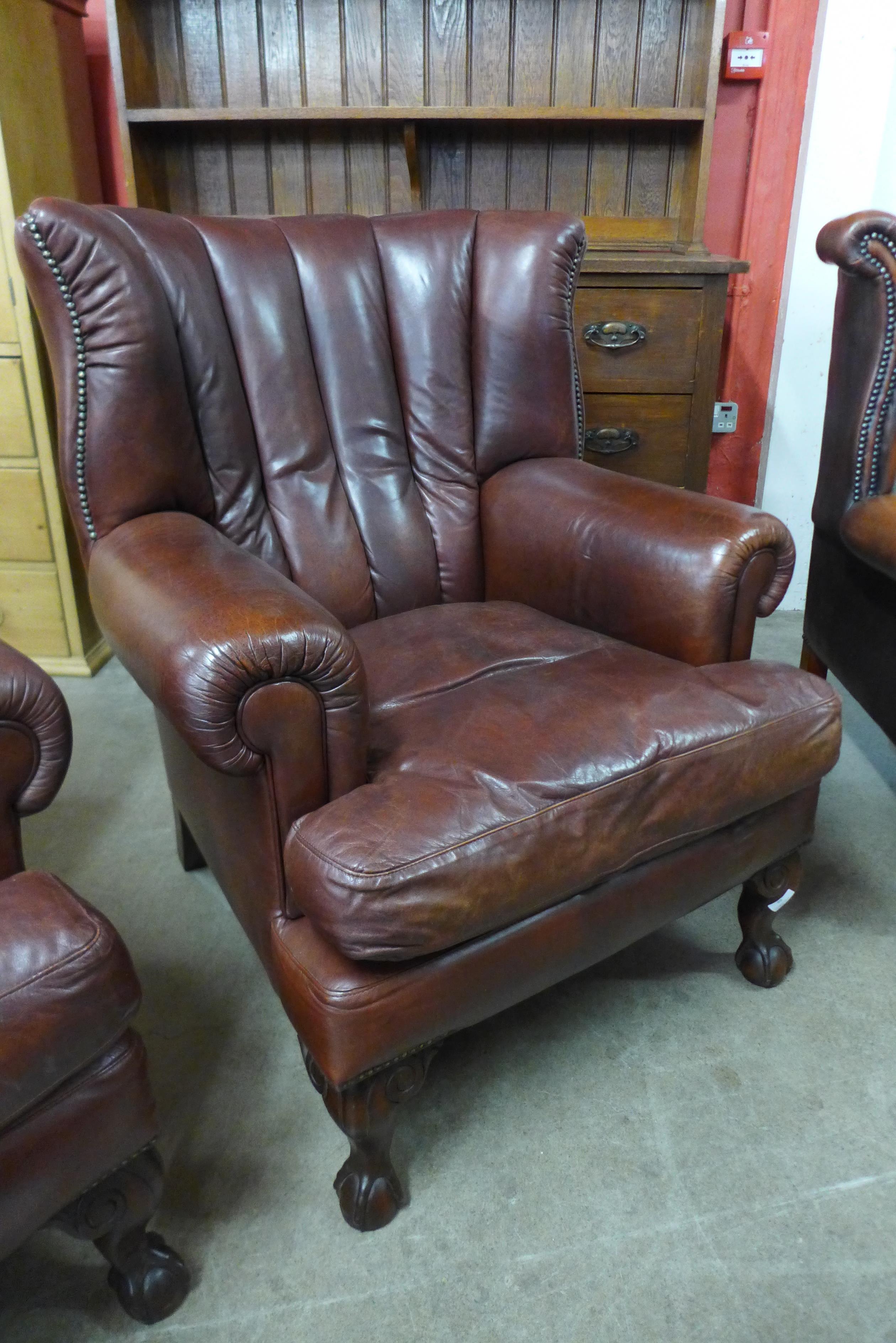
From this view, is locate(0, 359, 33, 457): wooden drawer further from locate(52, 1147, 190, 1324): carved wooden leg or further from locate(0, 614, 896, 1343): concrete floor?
locate(52, 1147, 190, 1324): carved wooden leg

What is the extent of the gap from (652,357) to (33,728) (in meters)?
1.56

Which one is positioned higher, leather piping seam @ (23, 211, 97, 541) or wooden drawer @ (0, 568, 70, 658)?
leather piping seam @ (23, 211, 97, 541)

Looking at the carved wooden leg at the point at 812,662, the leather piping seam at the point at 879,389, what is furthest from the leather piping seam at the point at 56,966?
the carved wooden leg at the point at 812,662

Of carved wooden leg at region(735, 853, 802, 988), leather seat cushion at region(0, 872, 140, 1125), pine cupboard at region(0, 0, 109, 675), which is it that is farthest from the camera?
pine cupboard at region(0, 0, 109, 675)

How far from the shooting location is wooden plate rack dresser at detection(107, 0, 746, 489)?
1.96m

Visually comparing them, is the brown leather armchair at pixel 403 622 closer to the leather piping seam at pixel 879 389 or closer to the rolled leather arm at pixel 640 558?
the rolled leather arm at pixel 640 558

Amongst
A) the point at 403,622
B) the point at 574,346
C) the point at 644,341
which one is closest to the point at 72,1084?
the point at 403,622

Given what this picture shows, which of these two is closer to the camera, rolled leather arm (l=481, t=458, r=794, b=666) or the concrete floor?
the concrete floor

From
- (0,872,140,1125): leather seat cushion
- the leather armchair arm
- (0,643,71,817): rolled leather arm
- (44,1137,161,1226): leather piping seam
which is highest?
(0,643,71,817): rolled leather arm

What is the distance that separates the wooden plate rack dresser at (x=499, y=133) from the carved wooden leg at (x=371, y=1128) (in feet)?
4.87

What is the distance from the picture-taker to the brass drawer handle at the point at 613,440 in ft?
6.73

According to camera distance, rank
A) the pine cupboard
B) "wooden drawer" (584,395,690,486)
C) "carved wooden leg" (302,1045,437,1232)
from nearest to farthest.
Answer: "carved wooden leg" (302,1045,437,1232)
the pine cupboard
"wooden drawer" (584,395,690,486)

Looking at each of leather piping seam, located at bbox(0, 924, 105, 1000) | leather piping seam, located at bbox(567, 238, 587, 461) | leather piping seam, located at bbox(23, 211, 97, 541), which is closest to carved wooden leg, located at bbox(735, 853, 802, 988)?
leather piping seam, located at bbox(567, 238, 587, 461)

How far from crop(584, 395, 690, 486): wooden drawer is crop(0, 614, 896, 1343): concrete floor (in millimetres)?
978
